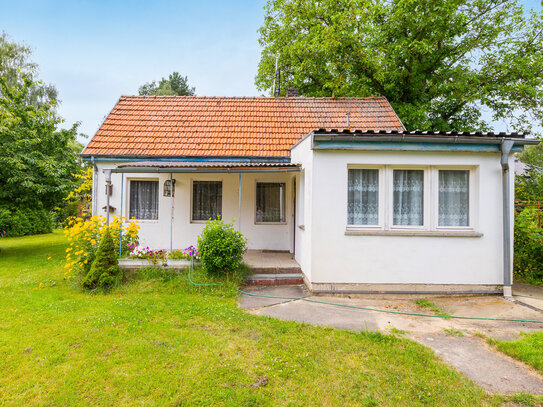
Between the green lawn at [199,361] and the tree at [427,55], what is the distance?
454 inches

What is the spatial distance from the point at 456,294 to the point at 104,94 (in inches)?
1735

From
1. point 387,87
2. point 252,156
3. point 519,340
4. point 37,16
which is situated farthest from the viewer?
point 37,16

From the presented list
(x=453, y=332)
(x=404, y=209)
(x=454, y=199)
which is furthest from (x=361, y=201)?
(x=453, y=332)

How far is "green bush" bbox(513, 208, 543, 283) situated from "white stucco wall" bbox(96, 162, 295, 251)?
6.25 meters

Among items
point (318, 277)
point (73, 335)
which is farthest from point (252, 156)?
point (73, 335)

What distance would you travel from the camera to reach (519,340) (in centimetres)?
414

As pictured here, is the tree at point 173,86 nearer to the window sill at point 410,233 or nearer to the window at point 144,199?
the window at point 144,199

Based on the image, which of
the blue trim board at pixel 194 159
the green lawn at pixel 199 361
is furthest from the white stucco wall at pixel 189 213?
the green lawn at pixel 199 361

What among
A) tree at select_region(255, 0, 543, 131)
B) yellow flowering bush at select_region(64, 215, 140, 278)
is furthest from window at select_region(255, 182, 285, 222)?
tree at select_region(255, 0, 543, 131)

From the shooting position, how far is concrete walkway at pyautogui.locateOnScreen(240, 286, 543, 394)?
130 inches

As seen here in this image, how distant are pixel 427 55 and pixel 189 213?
550 inches

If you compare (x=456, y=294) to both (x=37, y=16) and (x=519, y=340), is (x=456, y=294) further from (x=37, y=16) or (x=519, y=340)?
(x=37, y=16)

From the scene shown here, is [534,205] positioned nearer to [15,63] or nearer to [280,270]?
[280,270]

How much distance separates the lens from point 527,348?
3781 millimetres
